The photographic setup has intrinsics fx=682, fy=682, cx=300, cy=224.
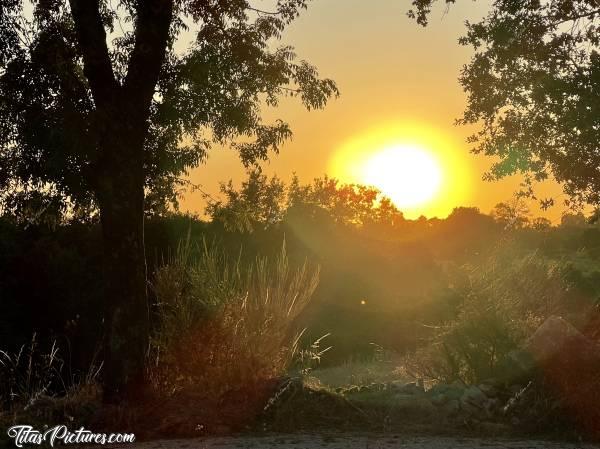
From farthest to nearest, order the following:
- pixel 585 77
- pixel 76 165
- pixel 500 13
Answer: pixel 500 13, pixel 585 77, pixel 76 165

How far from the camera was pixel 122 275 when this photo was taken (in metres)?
8.05

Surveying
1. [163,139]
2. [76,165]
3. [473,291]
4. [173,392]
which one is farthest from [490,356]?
[76,165]

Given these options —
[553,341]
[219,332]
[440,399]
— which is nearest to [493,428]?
[440,399]

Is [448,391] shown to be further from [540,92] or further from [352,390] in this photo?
[540,92]

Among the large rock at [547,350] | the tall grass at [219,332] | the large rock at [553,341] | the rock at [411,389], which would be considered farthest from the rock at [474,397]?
the tall grass at [219,332]

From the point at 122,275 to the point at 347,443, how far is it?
3306mm

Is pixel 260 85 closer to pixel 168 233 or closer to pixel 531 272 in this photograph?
pixel 168 233

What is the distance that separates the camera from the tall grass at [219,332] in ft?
26.3

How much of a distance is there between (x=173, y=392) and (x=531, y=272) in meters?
13.7

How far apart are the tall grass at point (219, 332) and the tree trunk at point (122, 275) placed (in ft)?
1.21

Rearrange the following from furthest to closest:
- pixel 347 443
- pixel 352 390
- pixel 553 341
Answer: pixel 352 390 → pixel 553 341 → pixel 347 443

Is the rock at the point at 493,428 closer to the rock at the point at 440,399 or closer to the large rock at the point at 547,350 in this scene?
the rock at the point at 440,399

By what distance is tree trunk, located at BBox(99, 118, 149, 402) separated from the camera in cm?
802

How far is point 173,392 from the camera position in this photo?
26.5 feet
